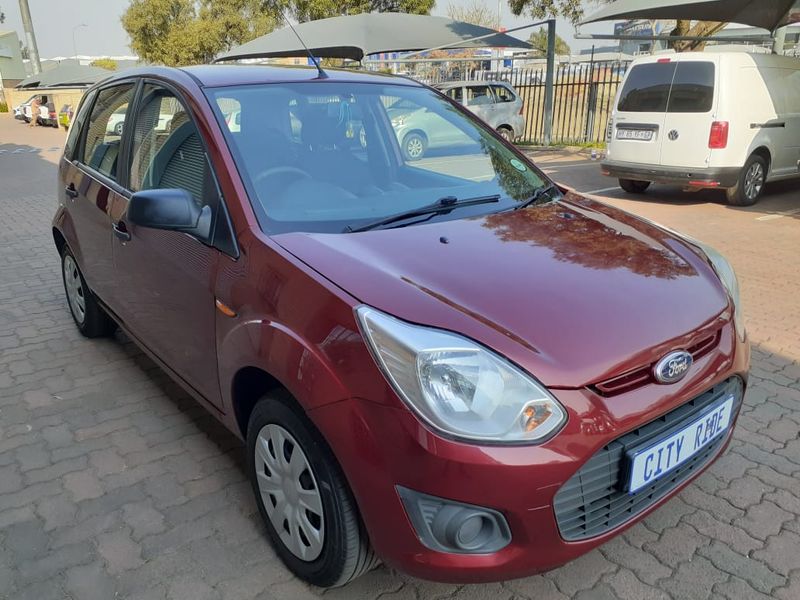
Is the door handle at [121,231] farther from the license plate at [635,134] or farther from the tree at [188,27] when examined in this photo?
the tree at [188,27]

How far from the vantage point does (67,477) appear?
2.86 m

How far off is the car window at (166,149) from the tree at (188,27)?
90.1 feet

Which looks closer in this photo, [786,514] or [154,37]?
[786,514]

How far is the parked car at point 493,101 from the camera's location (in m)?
15.3

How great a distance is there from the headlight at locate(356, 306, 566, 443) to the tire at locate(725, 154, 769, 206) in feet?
26.5

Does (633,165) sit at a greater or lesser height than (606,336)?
lesser

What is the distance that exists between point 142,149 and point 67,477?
153cm

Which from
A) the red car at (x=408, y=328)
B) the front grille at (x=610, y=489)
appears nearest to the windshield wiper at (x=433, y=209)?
the red car at (x=408, y=328)

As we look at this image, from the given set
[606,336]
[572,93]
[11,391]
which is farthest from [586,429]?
[572,93]

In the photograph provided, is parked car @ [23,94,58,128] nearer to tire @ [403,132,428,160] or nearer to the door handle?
the door handle

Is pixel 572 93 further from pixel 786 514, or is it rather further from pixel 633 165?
pixel 786 514

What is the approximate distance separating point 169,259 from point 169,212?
0.40 m

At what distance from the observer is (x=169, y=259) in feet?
8.77

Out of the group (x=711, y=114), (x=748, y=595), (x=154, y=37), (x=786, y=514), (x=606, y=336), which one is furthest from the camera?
(x=154, y=37)
